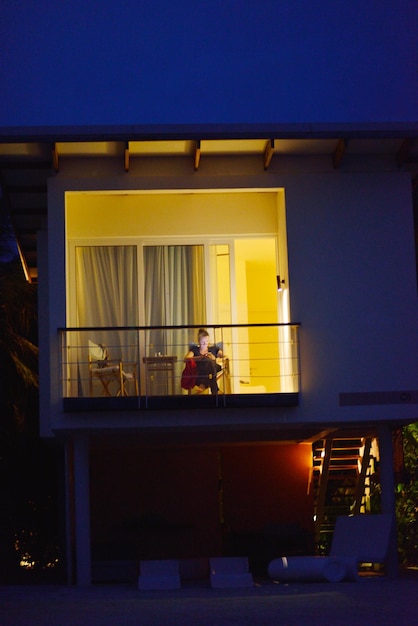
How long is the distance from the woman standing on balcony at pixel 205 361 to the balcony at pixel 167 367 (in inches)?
2.2

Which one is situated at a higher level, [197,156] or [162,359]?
[197,156]

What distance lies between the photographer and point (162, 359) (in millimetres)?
15031

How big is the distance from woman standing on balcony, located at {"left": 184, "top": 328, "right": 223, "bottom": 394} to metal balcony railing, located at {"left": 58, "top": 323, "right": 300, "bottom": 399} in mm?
130

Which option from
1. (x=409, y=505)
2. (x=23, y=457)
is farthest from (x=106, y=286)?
(x=23, y=457)

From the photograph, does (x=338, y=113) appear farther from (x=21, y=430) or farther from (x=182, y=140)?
(x=182, y=140)

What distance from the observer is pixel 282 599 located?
11.4 m

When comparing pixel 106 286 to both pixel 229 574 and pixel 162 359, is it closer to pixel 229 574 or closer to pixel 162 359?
pixel 162 359

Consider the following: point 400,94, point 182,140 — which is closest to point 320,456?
point 182,140

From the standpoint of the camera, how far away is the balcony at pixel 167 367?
14.4m

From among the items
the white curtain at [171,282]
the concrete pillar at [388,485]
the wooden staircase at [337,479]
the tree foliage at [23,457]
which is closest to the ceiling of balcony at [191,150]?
the white curtain at [171,282]

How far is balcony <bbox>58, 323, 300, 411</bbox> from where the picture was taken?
14.4 m

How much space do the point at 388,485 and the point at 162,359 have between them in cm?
363

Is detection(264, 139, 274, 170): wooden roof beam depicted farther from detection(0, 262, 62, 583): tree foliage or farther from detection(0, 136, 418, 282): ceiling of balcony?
detection(0, 262, 62, 583): tree foliage

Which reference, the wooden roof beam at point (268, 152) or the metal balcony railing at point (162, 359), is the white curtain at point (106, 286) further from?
the wooden roof beam at point (268, 152)
